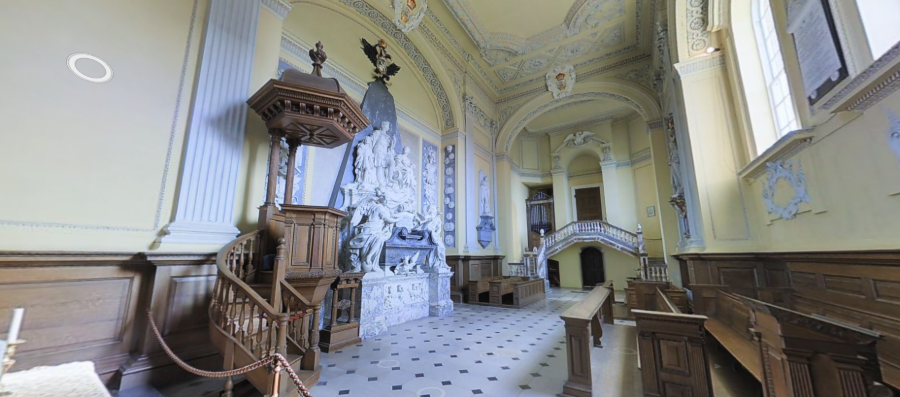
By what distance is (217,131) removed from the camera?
3.22 meters

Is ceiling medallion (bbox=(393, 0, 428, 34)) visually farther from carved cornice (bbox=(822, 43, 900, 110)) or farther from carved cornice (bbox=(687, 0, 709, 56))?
carved cornice (bbox=(822, 43, 900, 110))

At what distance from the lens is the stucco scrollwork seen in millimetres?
3242

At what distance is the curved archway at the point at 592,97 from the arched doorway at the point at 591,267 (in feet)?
18.5

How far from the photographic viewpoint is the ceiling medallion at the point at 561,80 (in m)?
9.34

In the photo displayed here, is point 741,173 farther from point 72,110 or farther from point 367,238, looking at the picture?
point 72,110

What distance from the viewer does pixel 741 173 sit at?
176 inches

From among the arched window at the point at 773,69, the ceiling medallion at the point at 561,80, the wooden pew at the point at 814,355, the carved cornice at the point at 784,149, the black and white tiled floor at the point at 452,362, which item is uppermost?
the ceiling medallion at the point at 561,80

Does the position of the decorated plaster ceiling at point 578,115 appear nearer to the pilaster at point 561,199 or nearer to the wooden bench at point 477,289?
the pilaster at point 561,199

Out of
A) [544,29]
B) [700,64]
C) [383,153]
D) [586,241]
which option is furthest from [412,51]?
[586,241]

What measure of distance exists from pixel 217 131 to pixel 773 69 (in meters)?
6.79

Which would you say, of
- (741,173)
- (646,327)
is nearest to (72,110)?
(646,327)

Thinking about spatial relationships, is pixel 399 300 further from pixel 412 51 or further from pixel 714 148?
pixel 412 51

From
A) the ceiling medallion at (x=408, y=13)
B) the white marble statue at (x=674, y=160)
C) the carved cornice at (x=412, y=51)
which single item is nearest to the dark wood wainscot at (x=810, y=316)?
the white marble statue at (x=674, y=160)

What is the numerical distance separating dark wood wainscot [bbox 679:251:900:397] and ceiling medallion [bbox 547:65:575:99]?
619 cm
